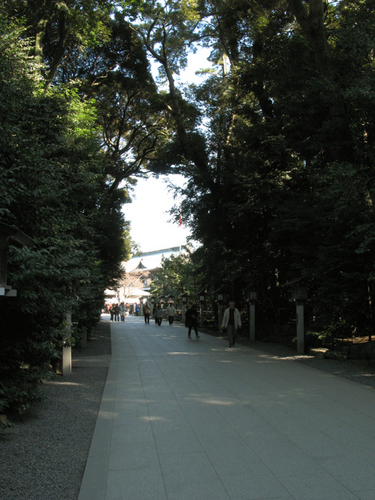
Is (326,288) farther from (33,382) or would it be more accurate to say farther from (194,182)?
(194,182)

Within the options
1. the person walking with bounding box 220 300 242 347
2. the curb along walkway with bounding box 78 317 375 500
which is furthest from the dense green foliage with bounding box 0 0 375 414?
the person walking with bounding box 220 300 242 347

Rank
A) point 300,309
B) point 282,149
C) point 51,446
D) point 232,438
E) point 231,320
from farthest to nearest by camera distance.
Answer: point 282,149
point 231,320
point 300,309
point 232,438
point 51,446

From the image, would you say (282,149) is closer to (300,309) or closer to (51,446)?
(300,309)

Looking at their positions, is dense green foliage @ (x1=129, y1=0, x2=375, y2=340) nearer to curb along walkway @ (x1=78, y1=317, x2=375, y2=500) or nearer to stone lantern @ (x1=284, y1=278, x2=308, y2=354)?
stone lantern @ (x1=284, y1=278, x2=308, y2=354)

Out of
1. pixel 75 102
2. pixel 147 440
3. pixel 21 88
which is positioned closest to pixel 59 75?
pixel 75 102

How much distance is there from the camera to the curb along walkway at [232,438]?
3.58 meters

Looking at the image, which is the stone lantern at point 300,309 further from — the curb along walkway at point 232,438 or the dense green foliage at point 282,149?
the curb along walkway at point 232,438

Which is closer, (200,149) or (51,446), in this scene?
(51,446)

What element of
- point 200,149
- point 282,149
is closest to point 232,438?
point 282,149

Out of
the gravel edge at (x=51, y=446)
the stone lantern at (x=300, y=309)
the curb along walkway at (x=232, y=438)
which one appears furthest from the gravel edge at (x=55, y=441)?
the stone lantern at (x=300, y=309)

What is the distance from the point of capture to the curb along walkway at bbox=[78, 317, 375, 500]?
3584mm

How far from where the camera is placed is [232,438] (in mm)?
4867

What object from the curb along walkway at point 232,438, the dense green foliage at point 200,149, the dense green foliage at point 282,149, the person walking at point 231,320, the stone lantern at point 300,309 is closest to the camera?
the curb along walkway at point 232,438

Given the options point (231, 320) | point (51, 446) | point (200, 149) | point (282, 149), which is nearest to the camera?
point (51, 446)
